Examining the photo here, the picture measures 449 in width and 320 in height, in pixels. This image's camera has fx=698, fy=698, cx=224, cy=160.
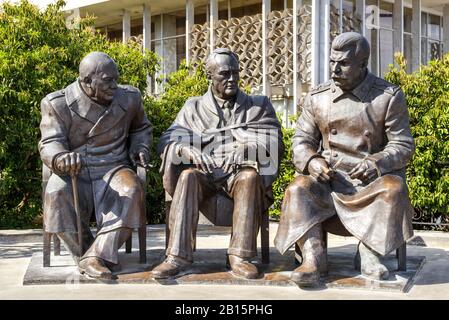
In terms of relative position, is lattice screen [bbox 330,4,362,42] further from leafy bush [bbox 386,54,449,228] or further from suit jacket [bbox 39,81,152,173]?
suit jacket [bbox 39,81,152,173]

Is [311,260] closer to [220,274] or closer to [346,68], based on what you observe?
[220,274]

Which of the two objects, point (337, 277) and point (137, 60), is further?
point (137, 60)

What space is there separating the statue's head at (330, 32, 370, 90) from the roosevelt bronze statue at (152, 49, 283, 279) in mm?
697

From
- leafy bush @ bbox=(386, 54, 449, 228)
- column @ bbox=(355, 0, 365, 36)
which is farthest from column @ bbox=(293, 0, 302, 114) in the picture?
leafy bush @ bbox=(386, 54, 449, 228)

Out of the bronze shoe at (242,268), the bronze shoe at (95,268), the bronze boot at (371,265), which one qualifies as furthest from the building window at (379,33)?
the bronze shoe at (95,268)

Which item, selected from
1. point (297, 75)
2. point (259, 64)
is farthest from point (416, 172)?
point (259, 64)

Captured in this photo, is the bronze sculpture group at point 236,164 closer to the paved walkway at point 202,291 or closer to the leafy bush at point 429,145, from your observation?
the paved walkway at point 202,291

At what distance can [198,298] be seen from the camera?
14.5 ft

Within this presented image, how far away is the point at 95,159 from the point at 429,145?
4.12 m

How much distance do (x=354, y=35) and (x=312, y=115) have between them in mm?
692

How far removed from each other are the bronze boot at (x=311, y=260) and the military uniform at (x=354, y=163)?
0.22ft

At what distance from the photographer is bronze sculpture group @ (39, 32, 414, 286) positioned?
4.95 m

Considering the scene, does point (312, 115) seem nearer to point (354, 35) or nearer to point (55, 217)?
point (354, 35)

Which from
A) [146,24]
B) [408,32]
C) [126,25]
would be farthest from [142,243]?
[408,32]
